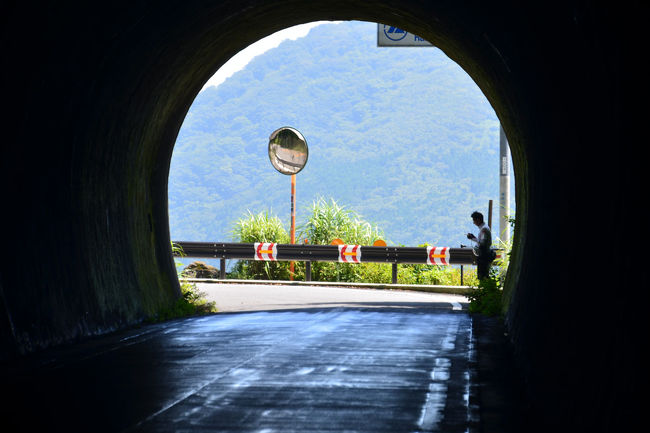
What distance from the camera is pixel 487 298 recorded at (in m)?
14.7

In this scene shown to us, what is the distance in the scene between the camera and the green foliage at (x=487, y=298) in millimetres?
14170

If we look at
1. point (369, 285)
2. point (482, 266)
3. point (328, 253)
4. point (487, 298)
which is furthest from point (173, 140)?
point (328, 253)

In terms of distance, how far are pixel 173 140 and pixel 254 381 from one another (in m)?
8.00

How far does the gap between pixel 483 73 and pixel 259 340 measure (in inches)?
194

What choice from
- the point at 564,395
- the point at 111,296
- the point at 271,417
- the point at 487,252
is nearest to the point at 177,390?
the point at 271,417

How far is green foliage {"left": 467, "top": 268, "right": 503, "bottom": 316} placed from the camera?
558 inches

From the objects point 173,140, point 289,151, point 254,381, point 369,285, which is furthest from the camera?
point 289,151

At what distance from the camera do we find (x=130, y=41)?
9.89 meters

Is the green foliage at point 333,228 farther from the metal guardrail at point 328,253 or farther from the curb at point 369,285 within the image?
the curb at point 369,285

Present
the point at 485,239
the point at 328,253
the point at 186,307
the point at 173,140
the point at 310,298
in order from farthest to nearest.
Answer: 1. the point at 328,253
2. the point at 310,298
3. the point at 485,239
4. the point at 173,140
5. the point at 186,307

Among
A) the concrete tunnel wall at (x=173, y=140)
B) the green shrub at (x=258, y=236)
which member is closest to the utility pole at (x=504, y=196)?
the concrete tunnel wall at (x=173, y=140)

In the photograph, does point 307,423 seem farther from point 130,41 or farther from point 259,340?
point 130,41

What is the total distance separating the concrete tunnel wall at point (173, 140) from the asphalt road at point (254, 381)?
0.66 m

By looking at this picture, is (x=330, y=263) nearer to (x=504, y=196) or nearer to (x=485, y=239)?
(x=504, y=196)
